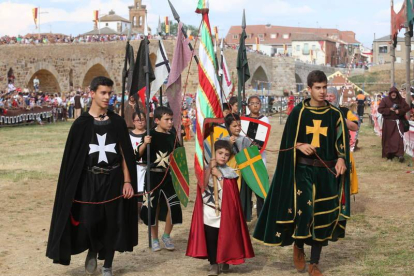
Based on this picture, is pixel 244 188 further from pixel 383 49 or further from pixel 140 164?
pixel 383 49

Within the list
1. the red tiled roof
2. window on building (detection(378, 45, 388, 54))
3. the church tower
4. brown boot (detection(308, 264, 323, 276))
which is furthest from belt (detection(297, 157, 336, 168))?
the red tiled roof

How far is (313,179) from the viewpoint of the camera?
6.05 meters

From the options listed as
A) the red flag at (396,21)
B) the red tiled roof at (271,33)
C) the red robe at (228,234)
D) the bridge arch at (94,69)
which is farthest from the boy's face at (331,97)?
the red tiled roof at (271,33)

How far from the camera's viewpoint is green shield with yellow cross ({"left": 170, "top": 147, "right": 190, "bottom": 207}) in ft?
23.6

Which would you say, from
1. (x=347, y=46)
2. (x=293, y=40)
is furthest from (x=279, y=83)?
(x=347, y=46)

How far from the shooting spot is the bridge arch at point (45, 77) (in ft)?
178

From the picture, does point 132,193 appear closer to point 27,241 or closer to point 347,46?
point 27,241

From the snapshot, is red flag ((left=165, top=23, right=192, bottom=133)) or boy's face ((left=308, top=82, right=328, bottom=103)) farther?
red flag ((left=165, top=23, right=192, bottom=133))

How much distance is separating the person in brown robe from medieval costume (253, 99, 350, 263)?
8.86 m

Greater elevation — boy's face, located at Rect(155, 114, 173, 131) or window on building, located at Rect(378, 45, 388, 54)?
window on building, located at Rect(378, 45, 388, 54)

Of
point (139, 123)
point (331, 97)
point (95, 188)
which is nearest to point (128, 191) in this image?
point (95, 188)

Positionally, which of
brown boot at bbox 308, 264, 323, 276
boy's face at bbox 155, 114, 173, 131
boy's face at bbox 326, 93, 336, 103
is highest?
boy's face at bbox 326, 93, 336, 103

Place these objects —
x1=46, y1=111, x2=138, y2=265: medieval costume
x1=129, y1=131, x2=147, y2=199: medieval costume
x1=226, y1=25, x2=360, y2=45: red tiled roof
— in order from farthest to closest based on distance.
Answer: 1. x1=226, y1=25, x2=360, y2=45: red tiled roof
2. x1=129, y1=131, x2=147, y2=199: medieval costume
3. x1=46, y1=111, x2=138, y2=265: medieval costume

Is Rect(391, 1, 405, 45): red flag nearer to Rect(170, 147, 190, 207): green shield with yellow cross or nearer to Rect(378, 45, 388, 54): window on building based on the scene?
Rect(170, 147, 190, 207): green shield with yellow cross
